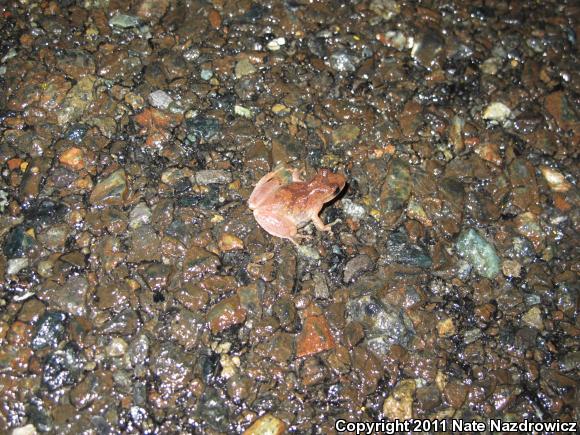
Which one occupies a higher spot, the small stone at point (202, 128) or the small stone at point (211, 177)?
the small stone at point (202, 128)

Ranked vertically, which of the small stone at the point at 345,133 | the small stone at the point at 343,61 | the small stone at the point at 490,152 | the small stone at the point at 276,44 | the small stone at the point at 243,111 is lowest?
the small stone at the point at 490,152

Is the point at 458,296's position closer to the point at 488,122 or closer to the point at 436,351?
the point at 436,351

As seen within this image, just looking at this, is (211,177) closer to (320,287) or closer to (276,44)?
(320,287)

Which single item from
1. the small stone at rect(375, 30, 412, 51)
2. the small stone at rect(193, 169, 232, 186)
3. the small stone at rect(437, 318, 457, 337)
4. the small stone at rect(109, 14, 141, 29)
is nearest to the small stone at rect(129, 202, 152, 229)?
the small stone at rect(193, 169, 232, 186)

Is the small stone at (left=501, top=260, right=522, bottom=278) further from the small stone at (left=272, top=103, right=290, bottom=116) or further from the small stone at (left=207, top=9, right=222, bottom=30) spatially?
the small stone at (left=207, top=9, right=222, bottom=30)

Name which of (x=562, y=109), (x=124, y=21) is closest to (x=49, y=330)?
(x=124, y=21)

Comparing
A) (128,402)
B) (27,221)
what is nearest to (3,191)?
(27,221)

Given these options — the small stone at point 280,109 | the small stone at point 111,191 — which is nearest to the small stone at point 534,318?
the small stone at point 280,109

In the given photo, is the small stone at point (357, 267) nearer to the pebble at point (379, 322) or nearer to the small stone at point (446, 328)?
the pebble at point (379, 322)
